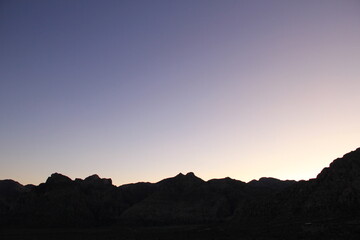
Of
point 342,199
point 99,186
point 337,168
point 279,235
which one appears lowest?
point 279,235

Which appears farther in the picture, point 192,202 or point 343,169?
point 192,202

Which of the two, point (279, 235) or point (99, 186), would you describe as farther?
point (99, 186)

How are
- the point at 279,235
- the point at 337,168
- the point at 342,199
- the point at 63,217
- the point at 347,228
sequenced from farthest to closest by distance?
the point at 63,217 < the point at 337,168 < the point at 342,199 < the point at 279,235 < the point at 347,228

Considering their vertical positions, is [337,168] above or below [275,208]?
above

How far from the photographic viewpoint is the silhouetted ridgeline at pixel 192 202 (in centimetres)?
6297

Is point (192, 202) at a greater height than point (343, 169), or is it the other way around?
point (192, 202)

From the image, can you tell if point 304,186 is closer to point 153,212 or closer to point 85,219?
point 153,212

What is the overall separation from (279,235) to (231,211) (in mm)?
60357

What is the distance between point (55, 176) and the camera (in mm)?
125438

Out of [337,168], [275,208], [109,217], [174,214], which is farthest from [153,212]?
[337,168]

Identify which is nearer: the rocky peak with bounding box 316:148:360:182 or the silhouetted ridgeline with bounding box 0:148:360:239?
the silhouetted ridgeline with bounding box 0:148:360:239

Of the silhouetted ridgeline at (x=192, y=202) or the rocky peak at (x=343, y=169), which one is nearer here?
the silhouetted ridgeline at (x=192, y=202)

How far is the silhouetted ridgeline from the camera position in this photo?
Result: 6297 cm

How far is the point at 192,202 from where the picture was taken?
115 m
